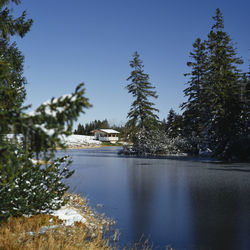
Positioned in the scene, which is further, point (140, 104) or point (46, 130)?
point (140, 104)

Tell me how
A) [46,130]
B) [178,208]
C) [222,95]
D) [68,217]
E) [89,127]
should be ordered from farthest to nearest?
[89,127] → [222,95] → [178,208] → [68,217] → [46,130]

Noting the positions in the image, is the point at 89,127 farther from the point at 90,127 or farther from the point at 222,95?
the point at 222,95

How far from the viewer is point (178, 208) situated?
29.4 ft

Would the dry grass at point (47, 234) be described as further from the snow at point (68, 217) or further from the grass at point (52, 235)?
the snow at point (68, 217)

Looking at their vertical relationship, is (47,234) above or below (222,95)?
below

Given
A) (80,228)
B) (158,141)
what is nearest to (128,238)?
(80,228)

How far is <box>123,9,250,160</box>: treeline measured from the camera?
27.3 meters

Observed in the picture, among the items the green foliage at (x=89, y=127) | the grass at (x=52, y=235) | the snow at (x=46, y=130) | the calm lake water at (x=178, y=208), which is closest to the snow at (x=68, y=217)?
the grass at (x=52, y=235)

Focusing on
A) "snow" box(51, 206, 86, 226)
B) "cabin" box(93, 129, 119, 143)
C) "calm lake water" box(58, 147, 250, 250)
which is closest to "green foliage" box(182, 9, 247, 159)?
"calm lake water" box(58, 147, 250, 250)

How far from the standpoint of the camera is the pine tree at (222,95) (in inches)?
1083

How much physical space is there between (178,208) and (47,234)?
16.2ft

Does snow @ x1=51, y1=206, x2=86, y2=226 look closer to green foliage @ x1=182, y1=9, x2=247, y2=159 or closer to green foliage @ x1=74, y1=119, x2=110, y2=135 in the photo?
green foliage @ x1=182, y1=9, x2=247, y2=159

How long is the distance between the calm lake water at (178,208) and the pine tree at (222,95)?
13.0m

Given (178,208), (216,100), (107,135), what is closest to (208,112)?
(216,100)
